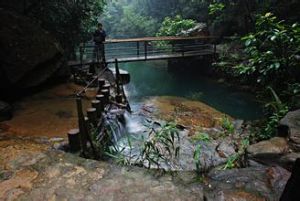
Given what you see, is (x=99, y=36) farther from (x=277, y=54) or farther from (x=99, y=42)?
(x=277, y=54)

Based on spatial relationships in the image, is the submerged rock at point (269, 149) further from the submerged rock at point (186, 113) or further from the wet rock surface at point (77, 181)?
the submerged rock at point (186, 113)

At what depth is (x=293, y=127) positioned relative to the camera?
4.28 meters

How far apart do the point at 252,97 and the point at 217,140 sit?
17.6 feet

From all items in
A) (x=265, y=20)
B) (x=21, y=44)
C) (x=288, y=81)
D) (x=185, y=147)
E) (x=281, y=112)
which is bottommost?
(x=185, y=147)

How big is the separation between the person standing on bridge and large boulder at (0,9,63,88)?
242 cm

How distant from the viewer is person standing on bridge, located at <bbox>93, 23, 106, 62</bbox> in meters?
10.4

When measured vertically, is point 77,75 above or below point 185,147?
above

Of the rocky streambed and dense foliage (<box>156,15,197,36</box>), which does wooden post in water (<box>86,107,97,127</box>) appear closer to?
the rocky streambed

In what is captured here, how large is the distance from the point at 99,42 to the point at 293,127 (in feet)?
25.8

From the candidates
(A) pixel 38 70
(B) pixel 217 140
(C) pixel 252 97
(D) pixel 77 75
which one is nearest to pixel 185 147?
(B) pixel 217 140

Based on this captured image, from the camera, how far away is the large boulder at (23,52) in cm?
690

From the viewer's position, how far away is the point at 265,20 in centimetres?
567

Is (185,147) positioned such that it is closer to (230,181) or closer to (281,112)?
(281,112)

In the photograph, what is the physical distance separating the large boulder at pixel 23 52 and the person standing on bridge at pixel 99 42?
2.42 m
